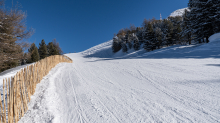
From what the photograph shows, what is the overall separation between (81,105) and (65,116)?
546 mm

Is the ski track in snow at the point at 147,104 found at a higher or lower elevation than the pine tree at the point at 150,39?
lower

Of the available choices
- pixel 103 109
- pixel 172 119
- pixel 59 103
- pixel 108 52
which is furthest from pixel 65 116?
pixel 108 52

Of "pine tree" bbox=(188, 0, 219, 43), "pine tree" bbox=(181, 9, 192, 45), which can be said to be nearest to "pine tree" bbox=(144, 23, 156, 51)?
"pine tree" bbox=(181, 9, 192, 45)

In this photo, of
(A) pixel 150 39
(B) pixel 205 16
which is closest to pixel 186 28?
(B) pixel 205 16

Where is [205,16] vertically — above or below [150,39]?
above

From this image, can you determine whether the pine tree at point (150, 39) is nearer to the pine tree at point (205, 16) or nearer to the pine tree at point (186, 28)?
the pine tree at point (186, 28)

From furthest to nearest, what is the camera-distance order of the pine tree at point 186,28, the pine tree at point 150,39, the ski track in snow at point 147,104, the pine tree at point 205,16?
1. the pine tree at point 150,39
2. the pine tree at point 186,28
3. the pine tree at point 205,16
4. the ski track in snow at point 147,104

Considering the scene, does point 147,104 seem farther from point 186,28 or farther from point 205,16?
point 186,28

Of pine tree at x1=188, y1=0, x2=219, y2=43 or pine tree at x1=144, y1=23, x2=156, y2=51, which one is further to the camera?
pine tree at x1=144, y1=23, x2=156, y2=51

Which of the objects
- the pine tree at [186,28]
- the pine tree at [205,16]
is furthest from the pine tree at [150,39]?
the pine tree at [205,16]

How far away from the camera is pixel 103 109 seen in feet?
9.66

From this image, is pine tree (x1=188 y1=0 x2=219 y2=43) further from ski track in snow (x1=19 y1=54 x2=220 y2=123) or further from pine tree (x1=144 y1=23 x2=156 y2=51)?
ski track in snow (x1=19 y1=54 x2=220 y2=123)

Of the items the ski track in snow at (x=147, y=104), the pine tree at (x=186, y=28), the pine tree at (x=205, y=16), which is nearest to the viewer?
the ski track in snow at (x=147, y=104)

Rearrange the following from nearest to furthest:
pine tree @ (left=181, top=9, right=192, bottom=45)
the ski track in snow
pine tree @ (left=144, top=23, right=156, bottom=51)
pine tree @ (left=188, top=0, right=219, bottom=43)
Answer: the ski track in snow
pine tree @ (left=188, top=0, right=219, bottom=43)
pine tree @ (left=181, top=9, right=192, bottom=45)
pine tree @ (left=144, top=23, right=156, bottom=51)
